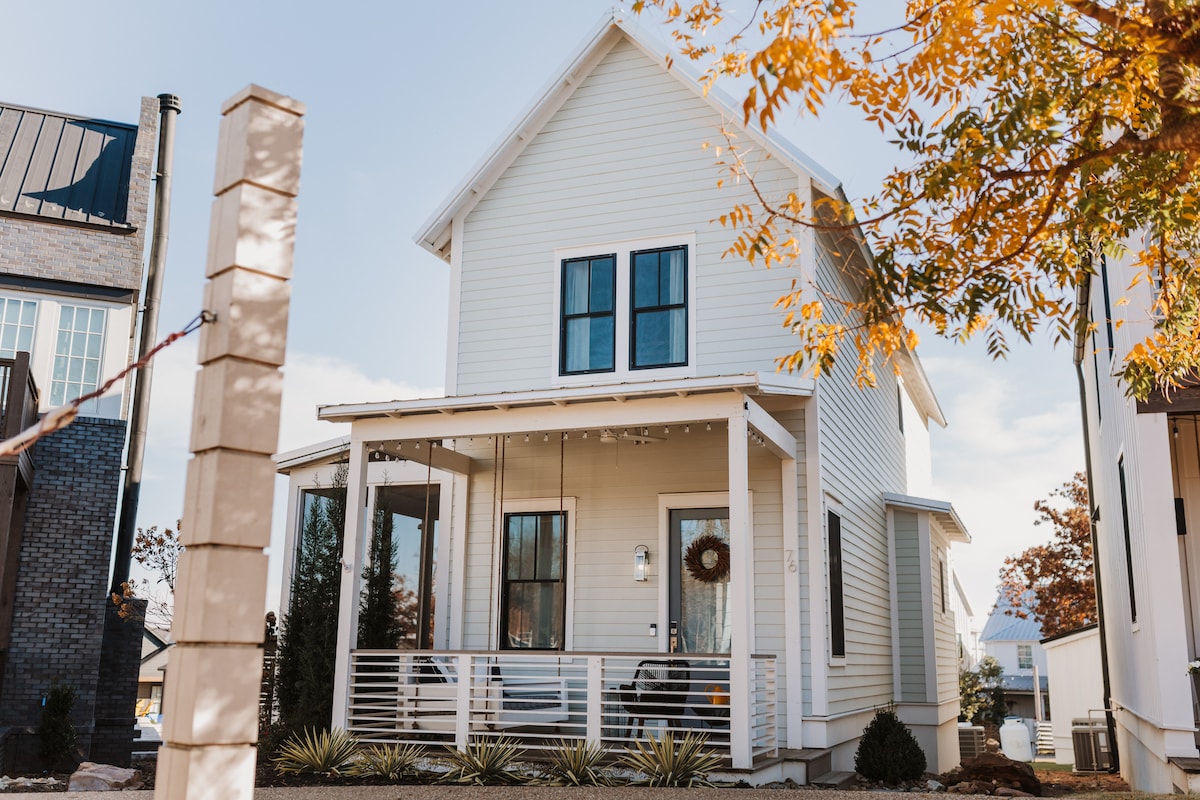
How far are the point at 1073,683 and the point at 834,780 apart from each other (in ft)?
48.0

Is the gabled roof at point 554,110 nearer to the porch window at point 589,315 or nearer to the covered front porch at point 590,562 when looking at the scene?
the porch window at point 589,315

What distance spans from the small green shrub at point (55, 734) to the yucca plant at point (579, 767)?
7.95 meters

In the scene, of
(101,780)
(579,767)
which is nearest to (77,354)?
(101,780)

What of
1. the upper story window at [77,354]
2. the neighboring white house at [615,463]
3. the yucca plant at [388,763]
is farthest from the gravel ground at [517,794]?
the upper story window at [77,354]

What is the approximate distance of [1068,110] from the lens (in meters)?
6.49

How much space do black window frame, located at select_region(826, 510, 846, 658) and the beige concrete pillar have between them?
863 centimetres

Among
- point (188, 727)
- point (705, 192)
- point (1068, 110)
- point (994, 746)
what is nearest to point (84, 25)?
point (705, 192)

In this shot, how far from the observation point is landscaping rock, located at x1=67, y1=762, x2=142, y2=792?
33.1 ft

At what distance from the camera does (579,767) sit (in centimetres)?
885

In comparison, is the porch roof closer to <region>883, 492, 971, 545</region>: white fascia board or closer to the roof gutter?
<region>883, 492, 971, 545</region>: white fascia board

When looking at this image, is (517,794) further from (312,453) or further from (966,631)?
(966,631)

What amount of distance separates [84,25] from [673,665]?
9.52m

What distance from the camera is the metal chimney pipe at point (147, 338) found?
16.1 m

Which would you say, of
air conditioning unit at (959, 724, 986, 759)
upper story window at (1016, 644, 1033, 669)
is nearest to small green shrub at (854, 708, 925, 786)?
air conditioning unit at (959, 724, 986, 759)
